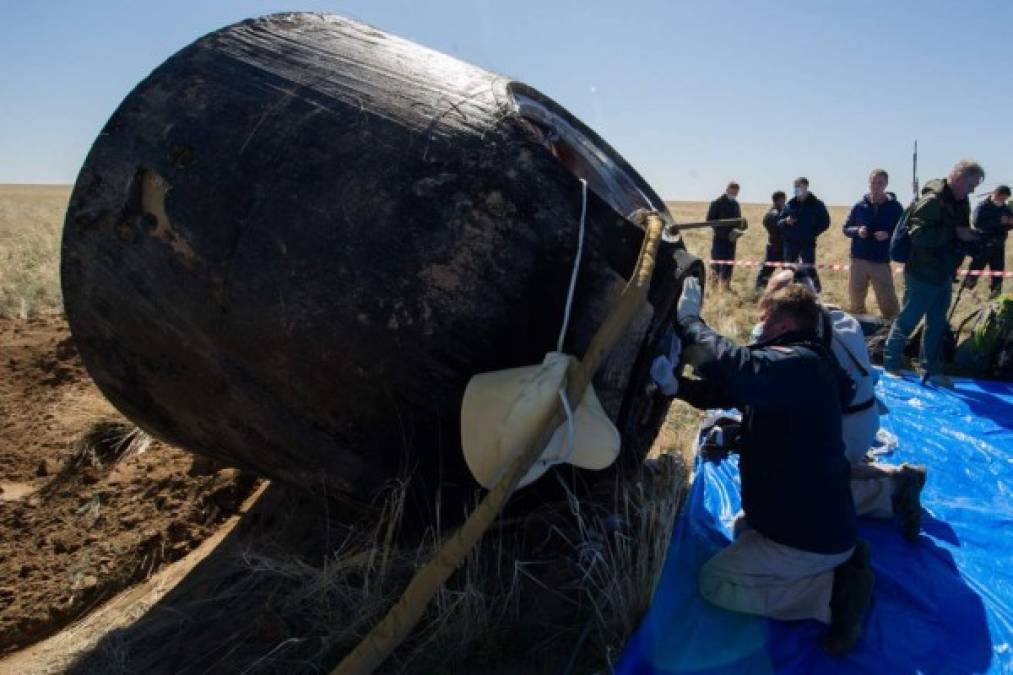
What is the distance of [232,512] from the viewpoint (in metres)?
4.25

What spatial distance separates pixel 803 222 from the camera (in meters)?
10.3

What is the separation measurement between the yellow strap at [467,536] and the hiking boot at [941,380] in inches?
193

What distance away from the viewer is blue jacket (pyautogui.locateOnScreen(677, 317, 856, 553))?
2.67 meters

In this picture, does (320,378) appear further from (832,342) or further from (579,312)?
(832,342)

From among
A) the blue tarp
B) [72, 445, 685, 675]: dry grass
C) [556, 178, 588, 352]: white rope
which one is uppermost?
[556, 178, 588, 352]: white rope

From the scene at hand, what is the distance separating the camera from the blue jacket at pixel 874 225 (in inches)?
323

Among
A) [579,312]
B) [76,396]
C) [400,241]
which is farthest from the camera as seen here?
[76,396]

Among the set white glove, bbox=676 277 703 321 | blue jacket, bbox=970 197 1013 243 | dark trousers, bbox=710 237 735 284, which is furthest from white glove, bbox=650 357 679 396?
dark trousers, bbox=710 237 735 284

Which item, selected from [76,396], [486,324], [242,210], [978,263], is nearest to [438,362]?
[486,324]

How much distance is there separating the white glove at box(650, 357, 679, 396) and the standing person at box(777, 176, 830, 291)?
814 centimetres

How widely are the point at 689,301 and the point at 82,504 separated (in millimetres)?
3553

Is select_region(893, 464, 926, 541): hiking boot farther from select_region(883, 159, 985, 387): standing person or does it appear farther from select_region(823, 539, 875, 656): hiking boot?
select_region(883, 159, 985, 387): standing person

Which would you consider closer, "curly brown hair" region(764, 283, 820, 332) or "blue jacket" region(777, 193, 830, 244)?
"curly brown hair" region(764, 283, 820, 332)

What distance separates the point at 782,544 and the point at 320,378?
188 centimetres
